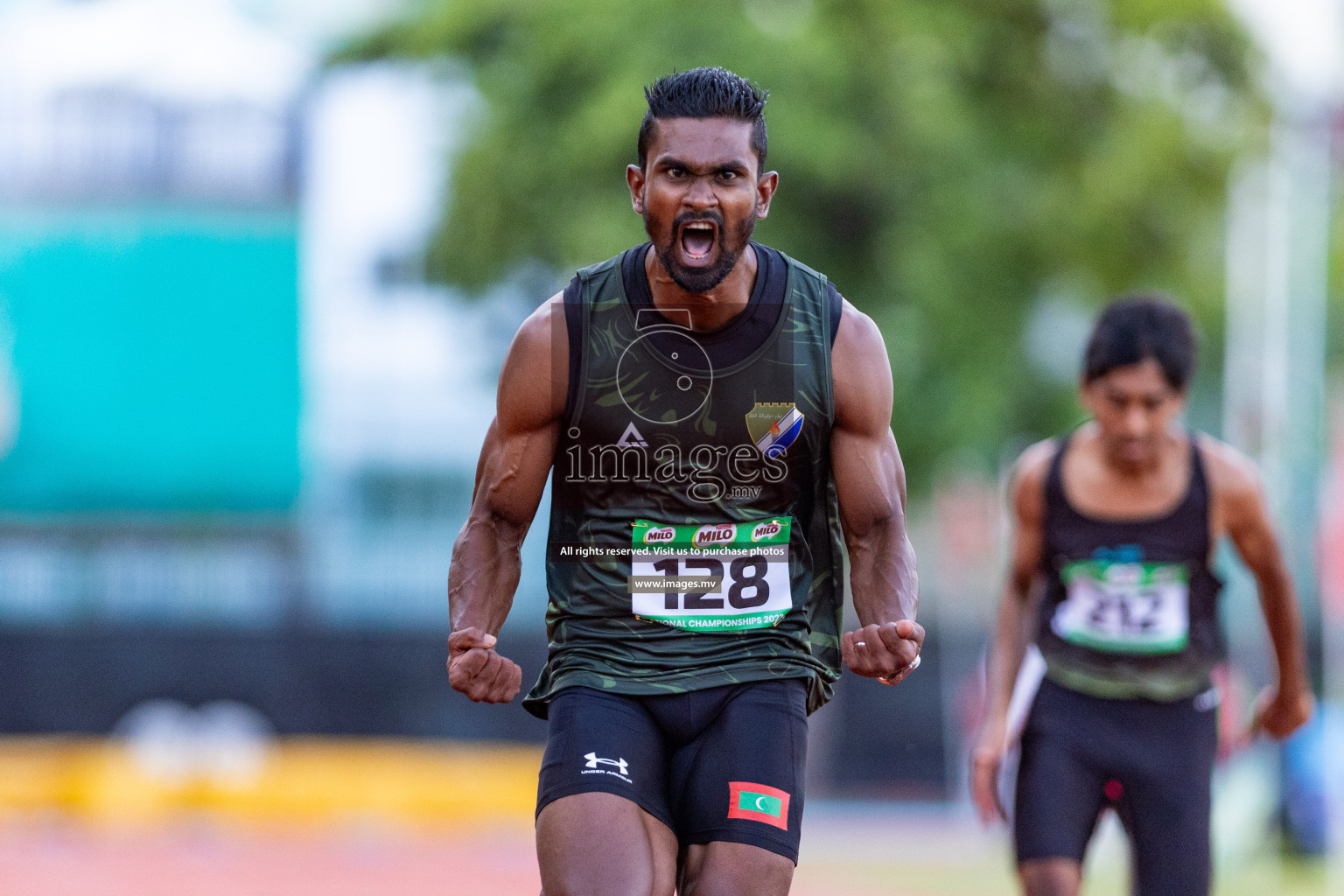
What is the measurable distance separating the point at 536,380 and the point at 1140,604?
2.44 meters

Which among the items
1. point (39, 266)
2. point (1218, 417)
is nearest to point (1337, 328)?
point (1218, 417)

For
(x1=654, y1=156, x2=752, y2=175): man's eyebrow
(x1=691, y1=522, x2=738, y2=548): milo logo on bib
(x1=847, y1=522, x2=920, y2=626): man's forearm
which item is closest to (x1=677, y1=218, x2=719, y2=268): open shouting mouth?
(x1=654, y1=156, x2=752, y2=175): man's eyebrow

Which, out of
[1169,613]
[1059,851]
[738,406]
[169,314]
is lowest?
[1059,851]

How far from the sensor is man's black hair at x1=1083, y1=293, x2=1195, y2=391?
5.68 m

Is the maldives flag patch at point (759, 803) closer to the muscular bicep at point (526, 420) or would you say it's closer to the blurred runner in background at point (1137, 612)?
the muscular bicep at point (526, 420)

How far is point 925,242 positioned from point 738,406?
10.8 m

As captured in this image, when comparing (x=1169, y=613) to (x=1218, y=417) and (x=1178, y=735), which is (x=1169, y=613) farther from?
(x=1218, y=417)

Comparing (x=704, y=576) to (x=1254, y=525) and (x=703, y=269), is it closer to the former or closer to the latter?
(x=703, y=269)

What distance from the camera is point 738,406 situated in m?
4.21

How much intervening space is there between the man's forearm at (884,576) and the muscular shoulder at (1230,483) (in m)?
1.82

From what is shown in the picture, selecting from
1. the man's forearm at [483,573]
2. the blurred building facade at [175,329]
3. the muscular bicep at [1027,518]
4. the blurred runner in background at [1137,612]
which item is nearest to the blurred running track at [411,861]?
the blurred building facade at [175,329]

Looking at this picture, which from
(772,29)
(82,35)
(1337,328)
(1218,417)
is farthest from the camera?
(1337,328)

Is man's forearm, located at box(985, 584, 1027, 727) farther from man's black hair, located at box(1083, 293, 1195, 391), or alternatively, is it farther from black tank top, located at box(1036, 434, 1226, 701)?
man's black hair, located at box(1083, 293, 1195, 391)

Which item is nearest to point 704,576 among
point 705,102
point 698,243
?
point 698,243
